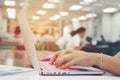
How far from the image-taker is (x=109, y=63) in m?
0.58

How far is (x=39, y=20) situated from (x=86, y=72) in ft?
26.0

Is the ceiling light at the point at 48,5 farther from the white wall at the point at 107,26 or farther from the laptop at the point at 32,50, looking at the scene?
the laptop at the point at 32,50

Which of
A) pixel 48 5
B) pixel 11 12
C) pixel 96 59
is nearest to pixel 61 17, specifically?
pixel 48 5

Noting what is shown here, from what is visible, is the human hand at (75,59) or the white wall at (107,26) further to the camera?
the white wall at (107,26)

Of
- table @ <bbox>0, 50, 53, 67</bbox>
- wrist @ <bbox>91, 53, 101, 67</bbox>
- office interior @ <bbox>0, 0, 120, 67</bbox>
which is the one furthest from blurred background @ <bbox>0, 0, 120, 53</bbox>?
wrist @ <bbox>91, 53, 101, 67</bbox>

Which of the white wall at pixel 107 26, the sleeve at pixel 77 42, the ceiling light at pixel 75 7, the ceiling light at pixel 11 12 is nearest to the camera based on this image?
the sleeve at pixel 77 42

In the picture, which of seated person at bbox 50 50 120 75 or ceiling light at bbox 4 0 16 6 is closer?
seated person at bbox 50 50 120 75

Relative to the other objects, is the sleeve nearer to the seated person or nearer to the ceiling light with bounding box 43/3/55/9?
the seated person

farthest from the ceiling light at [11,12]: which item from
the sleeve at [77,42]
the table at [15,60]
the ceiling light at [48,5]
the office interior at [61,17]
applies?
the table at [15,60]

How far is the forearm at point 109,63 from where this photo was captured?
1.84ft

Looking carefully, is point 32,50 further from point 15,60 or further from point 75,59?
point 15,60

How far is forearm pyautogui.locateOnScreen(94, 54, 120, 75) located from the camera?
1.84 feet

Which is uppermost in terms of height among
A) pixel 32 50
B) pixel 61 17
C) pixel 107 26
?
pixel 32 50

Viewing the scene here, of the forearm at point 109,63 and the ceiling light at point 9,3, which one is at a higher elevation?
the ceiling light at point 9,3
